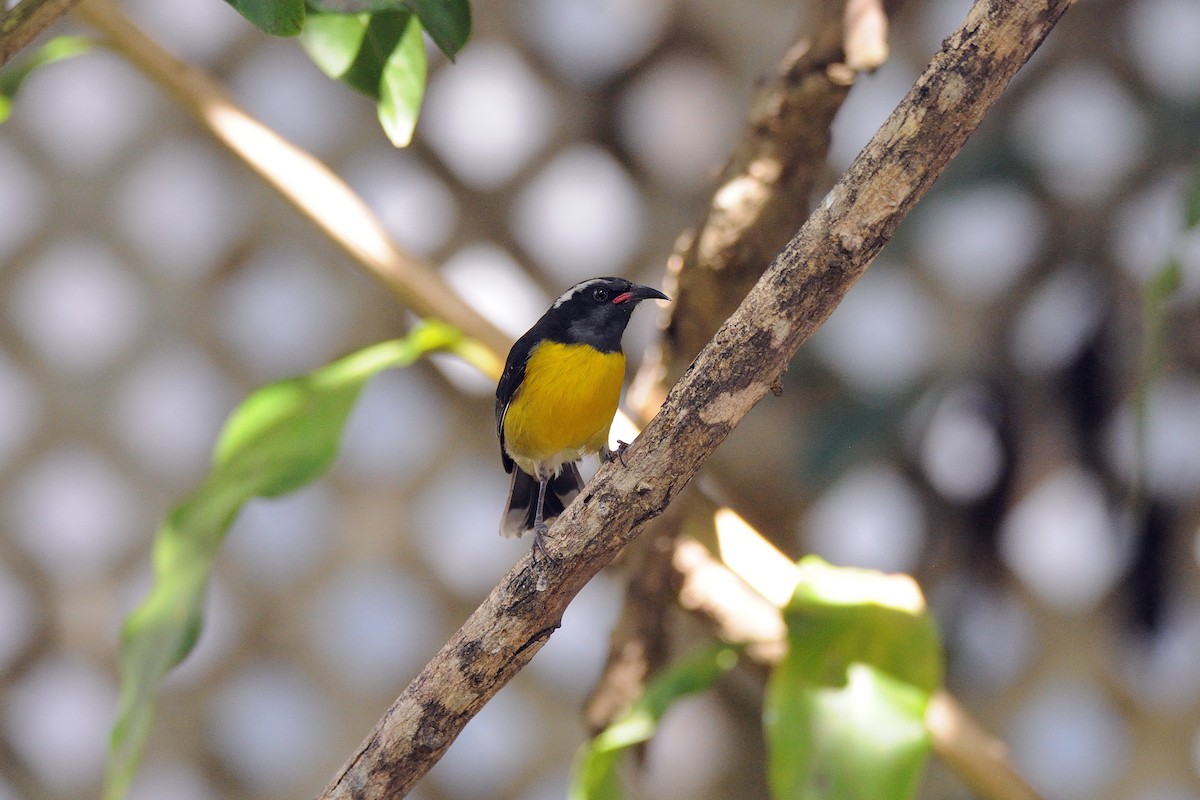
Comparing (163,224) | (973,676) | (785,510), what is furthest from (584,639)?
(163,224)

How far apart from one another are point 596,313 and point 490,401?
46 cm

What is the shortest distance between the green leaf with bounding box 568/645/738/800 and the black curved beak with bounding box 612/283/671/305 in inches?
20.5

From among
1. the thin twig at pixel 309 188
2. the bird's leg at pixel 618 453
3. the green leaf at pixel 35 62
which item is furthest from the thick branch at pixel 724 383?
the green leaf at pixel 35 62

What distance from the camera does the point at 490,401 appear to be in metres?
2.02

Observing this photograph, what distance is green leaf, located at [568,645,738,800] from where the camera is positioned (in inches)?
51.7

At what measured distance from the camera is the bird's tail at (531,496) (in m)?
1.73

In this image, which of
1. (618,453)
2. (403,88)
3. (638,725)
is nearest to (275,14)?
(403,88)

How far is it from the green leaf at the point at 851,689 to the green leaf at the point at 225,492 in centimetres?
64

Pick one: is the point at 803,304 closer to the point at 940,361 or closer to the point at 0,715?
the point at 940,361

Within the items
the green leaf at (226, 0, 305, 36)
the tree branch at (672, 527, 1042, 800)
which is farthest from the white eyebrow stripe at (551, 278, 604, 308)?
the green leaf at (226, 0, 305, 36)

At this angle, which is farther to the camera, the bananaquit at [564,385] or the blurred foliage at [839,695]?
the bananaquit at [564,385]

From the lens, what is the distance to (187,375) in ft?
6.70

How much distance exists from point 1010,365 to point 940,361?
0.12 meters

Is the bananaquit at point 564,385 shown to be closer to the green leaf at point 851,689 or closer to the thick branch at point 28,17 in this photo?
the green leaf at point 851,689
